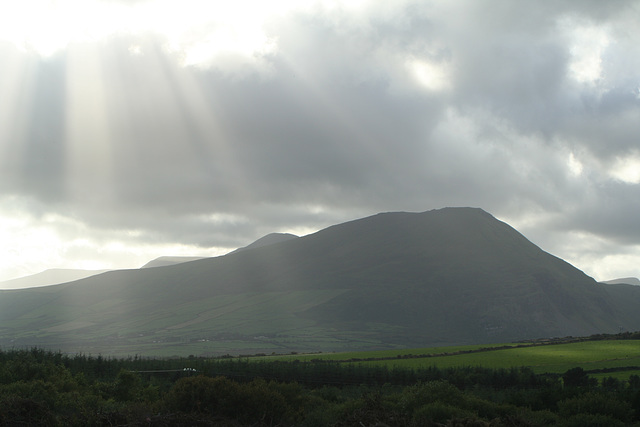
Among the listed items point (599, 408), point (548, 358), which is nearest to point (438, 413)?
point (599, 408)

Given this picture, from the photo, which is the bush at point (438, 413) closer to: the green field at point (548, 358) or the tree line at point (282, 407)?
the tree line at point (282, 407)

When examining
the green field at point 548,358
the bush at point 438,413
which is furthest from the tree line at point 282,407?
Result: the green field at point 548,358

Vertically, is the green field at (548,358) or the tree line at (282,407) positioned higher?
the tree line at (282,407)

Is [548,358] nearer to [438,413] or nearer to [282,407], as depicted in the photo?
[438,413]

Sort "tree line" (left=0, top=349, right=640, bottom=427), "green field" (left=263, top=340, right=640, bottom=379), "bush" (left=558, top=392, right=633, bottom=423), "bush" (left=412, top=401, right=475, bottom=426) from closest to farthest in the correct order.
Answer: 1. "tree line" (left=0, top=349, right=640, bottom=427)
2. "bush" (left=412, top=401, right=475, bottom=426)
3. "bush" (left=558, top=392, right=633, bottom=423)
4. "green field" (left=263, top=340, right=640, bottom=379)

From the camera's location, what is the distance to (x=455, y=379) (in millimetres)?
69438

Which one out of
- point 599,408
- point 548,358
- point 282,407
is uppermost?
point 282,407

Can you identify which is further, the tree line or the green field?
the green field

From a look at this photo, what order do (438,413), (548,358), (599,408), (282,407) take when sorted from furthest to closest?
(548,358), (599,408), (282,407), (438,413)

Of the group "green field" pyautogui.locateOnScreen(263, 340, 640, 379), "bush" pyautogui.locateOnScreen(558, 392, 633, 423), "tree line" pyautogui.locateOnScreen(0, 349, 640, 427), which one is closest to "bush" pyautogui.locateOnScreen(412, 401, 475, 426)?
"tree line" pyautogui.locateOnScreen(0, 349, 640, 427)

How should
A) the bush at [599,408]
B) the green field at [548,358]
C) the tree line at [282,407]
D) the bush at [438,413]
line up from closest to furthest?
the tree line at [282,407], the bush at [438,413], the bush at [599,408], the green field at [548,358]

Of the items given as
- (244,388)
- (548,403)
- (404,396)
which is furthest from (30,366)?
(548,403)

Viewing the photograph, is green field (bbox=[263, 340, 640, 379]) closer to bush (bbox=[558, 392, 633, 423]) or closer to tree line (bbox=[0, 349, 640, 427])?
bush (bbox=[558, 392, 633, 423])

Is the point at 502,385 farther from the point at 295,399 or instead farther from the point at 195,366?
the point at 295,399
